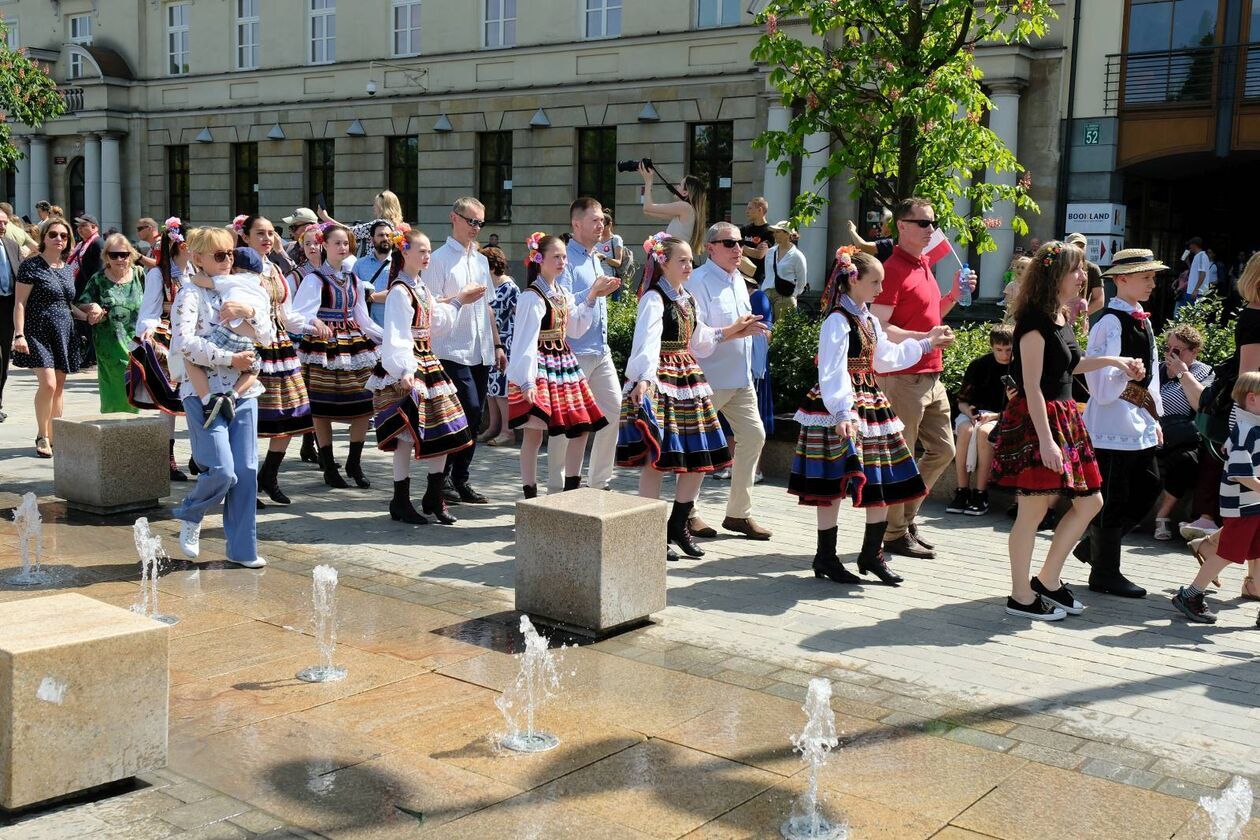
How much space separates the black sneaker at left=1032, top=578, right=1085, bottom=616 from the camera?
21.8 ft

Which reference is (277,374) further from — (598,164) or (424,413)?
(598,164)

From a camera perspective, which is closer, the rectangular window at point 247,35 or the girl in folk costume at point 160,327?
the girl in folk costume at point 160,327

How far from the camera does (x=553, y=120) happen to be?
29047mm

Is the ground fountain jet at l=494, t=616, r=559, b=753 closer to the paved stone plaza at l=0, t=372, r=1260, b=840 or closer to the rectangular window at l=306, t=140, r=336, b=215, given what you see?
the paved stone plaza at l=0, t=372, r=1260, b=840

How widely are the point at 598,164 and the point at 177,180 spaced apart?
14684mm

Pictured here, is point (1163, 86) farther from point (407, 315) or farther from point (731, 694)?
point (731, 694)

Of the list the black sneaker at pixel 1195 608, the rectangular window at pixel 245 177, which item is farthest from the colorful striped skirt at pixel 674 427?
the rectangular window at pixel 245 177

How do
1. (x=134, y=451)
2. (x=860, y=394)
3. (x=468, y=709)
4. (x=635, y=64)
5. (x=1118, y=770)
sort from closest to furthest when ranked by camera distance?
(x=1118, y=770) → (x=468, y=709) → (x=860, y=394) → (x=134, y=451) → (x=635, y=64)

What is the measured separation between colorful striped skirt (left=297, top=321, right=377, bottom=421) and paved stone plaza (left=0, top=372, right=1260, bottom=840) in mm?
1732

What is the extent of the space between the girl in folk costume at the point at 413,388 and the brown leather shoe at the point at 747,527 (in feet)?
5.76

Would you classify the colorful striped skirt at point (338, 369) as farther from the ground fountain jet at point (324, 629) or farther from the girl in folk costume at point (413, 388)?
the ground fountain jet at point (324, 629)

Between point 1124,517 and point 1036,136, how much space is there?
57.5 ft

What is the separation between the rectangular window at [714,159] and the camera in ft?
87.9

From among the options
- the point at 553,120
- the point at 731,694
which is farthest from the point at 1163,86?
the point at 731,694
